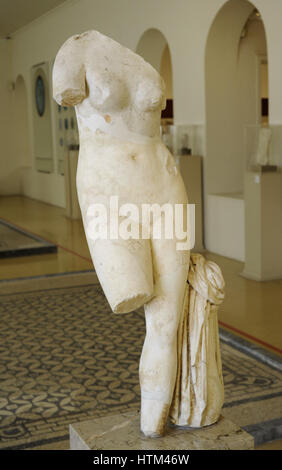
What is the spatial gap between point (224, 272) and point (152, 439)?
5826 millimetres

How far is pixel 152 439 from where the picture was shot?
2.69 metres

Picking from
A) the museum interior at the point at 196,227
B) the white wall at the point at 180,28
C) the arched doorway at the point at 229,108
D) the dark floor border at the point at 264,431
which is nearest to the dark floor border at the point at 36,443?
the museum interior at the point at 196,227

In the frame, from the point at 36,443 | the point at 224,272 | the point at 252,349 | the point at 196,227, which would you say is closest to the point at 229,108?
the point at 196,227

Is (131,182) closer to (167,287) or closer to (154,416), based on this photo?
(167,287)

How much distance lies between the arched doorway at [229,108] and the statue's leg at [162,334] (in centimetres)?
674

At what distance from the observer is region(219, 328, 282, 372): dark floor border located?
4.99 meters

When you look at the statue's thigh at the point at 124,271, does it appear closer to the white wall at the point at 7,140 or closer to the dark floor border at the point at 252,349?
the dark floor border at the point at 252,349

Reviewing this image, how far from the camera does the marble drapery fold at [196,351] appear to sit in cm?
275

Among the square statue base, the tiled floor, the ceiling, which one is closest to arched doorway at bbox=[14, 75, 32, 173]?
the ceiling

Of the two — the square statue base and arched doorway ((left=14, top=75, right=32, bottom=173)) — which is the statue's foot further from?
arched doorway ((left=14, top=75, right=32, bottom=173))

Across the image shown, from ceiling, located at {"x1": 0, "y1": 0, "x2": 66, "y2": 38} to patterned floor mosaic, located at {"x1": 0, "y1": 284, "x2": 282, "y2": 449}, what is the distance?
32.5 ft

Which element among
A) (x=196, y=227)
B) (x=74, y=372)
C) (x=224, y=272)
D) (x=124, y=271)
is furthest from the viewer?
(x=196, y=227)

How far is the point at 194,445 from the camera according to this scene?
8.67 ft
